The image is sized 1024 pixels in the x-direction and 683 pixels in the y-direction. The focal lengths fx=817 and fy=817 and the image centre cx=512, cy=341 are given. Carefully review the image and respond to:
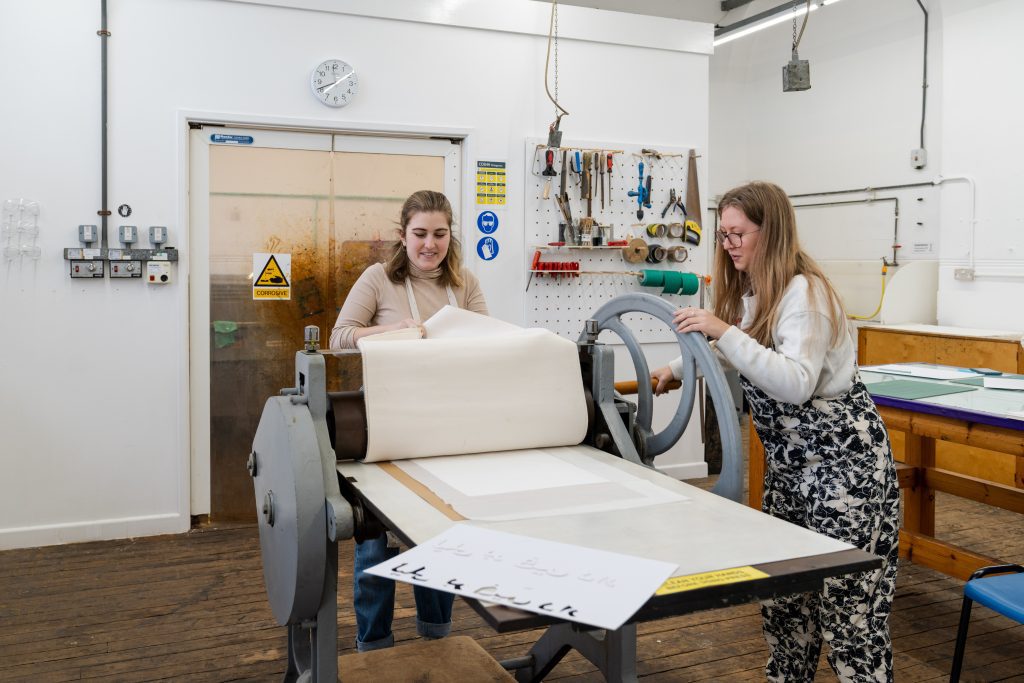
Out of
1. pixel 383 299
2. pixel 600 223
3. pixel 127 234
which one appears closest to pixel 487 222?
pixel 600 223

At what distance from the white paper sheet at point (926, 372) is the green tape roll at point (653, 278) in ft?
4.33

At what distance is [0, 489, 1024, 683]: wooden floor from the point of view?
2.50m

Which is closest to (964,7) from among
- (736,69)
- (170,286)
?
(736,69)

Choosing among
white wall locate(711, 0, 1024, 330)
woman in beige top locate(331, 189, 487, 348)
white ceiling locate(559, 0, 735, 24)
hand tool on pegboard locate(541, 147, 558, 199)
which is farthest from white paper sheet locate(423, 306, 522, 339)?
white ceiling locate(559, 0, 735, 24)

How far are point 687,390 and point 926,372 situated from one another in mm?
1818

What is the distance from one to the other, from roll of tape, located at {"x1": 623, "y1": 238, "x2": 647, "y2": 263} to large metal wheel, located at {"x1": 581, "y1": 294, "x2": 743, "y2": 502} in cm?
238

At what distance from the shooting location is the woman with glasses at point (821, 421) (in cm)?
177

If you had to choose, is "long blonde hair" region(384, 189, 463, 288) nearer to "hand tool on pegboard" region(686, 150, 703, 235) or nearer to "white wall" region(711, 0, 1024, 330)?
"hand tool on pegboard" region(686, 150, 703, 235)

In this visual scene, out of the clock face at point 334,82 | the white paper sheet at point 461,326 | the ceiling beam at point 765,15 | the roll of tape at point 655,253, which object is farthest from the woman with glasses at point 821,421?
the ceiling beam at point 765,15

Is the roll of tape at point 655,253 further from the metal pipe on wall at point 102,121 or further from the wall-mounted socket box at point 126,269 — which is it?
the metal pipe on wall at point 102,121

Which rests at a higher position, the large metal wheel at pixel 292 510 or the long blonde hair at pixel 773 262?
the long blonde hair at pixel 773 262

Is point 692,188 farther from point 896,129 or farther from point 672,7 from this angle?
point 672,7

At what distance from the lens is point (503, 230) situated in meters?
4.15

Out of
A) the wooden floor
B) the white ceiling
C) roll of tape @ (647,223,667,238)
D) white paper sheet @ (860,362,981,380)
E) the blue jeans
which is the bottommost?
the wooden floor
